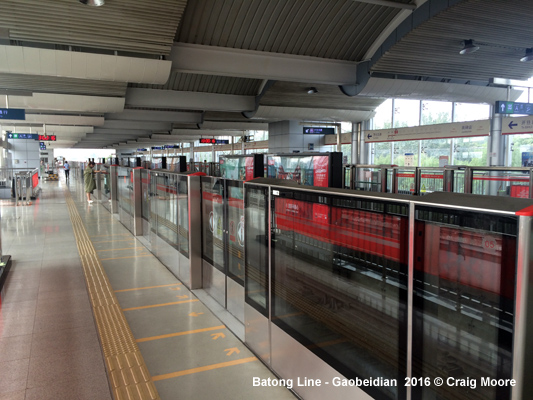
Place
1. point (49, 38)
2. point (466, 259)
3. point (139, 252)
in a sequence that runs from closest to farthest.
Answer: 1. point (466, 259)
2. point (49, 38)
3. point (139, 252)

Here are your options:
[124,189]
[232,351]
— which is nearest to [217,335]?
[232,351]

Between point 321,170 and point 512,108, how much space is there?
27.8 feet

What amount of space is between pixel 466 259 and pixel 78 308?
16.2ft

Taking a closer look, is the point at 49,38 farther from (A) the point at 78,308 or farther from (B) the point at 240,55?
(A) the point at 78,308

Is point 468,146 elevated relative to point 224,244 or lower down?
elevated

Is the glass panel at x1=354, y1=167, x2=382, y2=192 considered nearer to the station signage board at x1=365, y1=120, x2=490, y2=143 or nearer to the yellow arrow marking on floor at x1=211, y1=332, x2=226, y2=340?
the station signage board at x1=365, y1=120, x2=490, y2=143

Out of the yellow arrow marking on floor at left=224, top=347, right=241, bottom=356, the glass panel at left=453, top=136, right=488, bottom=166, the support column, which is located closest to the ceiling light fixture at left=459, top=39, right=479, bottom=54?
the glass panel at left=453, top=136, right=488, bottom=166

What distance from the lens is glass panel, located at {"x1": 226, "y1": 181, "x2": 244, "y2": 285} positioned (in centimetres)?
503

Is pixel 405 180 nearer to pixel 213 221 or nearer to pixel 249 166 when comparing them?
pixel 249 166

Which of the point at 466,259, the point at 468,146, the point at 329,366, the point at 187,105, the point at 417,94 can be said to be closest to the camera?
the point at 466,259

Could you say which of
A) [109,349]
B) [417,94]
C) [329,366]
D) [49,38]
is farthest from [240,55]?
[329,366]

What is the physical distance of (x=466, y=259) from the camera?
2.05 m

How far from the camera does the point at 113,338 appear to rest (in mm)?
4551

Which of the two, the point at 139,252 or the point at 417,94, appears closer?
the point at 139,252
